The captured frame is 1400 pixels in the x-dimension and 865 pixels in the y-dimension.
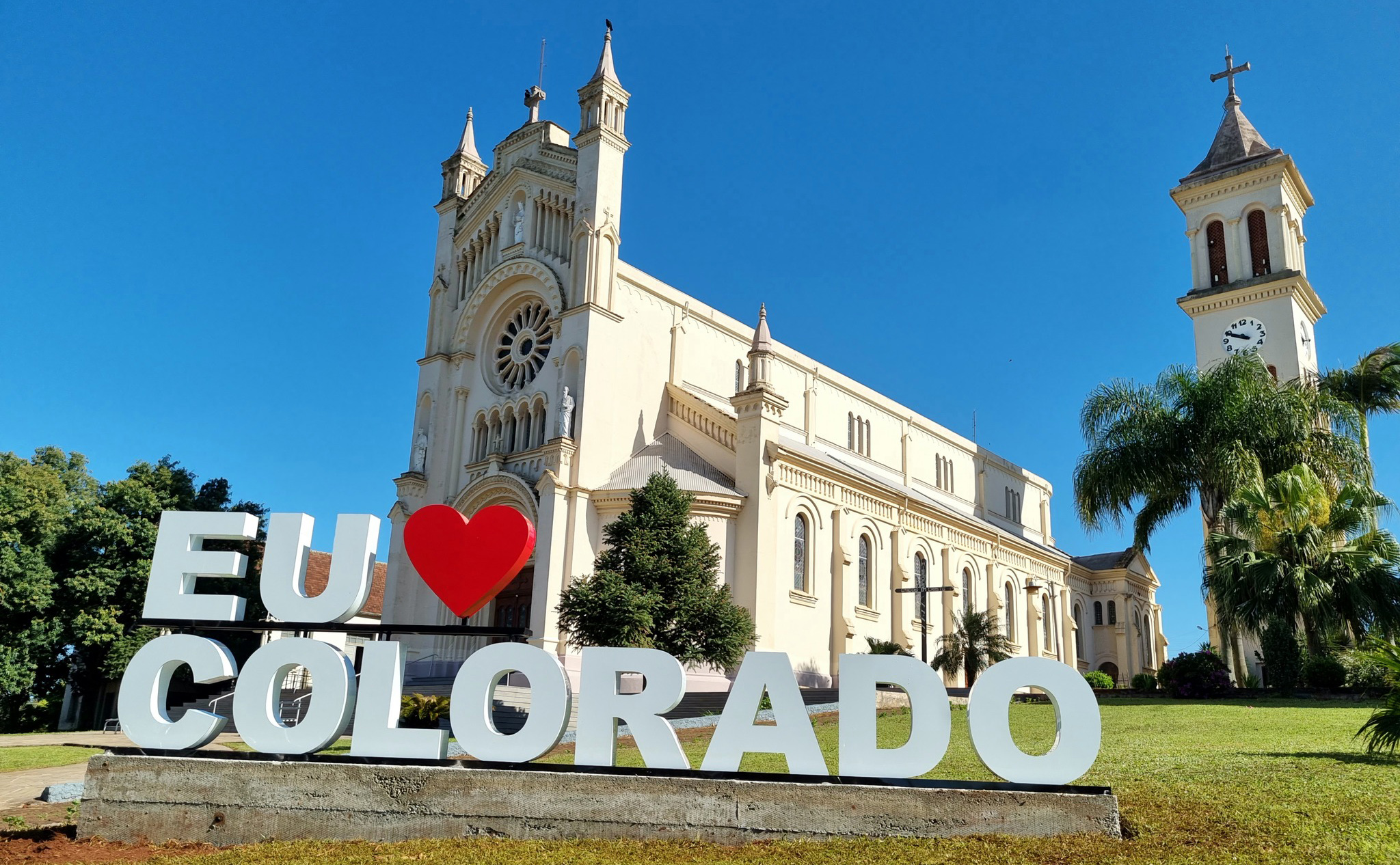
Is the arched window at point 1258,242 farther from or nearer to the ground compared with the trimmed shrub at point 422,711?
farther from the ground

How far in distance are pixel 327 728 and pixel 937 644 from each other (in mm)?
35160

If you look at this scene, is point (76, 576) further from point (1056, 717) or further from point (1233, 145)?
point (1233, 145)

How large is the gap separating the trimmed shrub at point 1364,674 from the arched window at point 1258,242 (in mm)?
31642

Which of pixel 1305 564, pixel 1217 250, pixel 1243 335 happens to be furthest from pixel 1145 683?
pixel 1217 250

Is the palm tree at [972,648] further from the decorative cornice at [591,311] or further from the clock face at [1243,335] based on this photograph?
the clock face at [1243,335]

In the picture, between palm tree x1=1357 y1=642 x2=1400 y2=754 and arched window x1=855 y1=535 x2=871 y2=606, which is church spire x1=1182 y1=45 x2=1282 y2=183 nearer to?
arched window x1=855 y1=535 x2=871 y2=606

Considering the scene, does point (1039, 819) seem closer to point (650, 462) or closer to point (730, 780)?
point (730, 780)

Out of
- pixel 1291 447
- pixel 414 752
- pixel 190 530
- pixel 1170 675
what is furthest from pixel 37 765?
pixel 1291 447

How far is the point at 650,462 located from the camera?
36.6 m

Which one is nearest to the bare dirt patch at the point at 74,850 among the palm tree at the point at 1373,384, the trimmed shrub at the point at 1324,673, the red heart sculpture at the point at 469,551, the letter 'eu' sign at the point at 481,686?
the letter 'eu' sign at the point at 481,686

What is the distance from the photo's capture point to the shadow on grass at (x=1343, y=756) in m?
13.9

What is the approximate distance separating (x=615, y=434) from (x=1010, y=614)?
2443 cm

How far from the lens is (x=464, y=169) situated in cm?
4800

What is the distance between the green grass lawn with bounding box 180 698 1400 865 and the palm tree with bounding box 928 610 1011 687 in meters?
20.4
